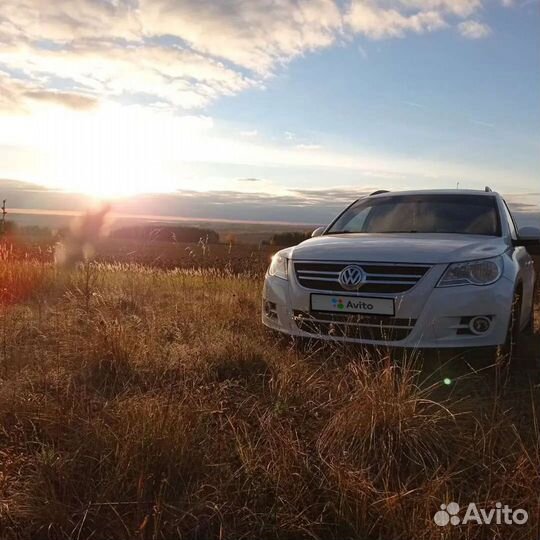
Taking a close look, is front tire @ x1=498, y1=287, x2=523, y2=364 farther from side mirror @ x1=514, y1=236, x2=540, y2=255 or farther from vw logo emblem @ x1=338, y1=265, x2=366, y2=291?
vw logo emblem @ x1=338, y1=265, x2=366, y2=291

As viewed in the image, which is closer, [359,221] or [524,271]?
[524,271]

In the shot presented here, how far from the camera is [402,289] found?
12.4 ft

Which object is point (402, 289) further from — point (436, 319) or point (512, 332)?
point (512, 332)

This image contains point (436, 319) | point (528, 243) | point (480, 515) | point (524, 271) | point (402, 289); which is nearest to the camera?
point (480, 515)

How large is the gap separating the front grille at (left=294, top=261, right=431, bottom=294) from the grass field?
0.49m

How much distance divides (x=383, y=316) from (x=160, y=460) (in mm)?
2011

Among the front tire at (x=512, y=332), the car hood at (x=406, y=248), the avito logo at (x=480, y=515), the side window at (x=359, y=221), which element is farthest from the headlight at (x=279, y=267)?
the avito logo at (x=480, y=515)

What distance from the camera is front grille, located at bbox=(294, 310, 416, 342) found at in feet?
12.3

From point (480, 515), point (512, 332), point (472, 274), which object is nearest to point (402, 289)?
point (472, 274)

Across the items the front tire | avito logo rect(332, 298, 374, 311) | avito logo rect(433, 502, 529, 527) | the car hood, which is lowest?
avito logo rect(433, 502, 529, 527)

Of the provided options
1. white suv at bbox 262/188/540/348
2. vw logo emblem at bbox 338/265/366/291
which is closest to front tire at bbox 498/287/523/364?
white suv at bbox 262/188/540/348

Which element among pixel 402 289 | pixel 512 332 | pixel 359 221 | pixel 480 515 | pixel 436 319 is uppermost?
pixel 359 221

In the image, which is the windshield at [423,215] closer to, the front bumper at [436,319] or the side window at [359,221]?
the side window at [359,221]

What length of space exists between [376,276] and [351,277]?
0.59ft
